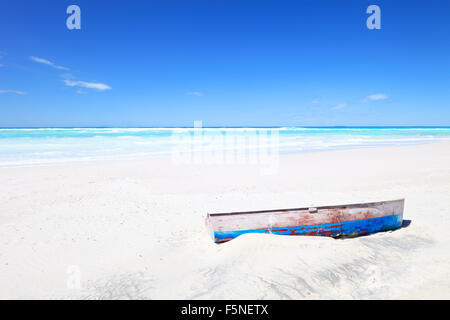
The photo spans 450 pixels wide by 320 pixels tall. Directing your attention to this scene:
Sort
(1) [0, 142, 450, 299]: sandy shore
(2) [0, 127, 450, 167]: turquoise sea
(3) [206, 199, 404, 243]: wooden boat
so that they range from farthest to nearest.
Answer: (2) [0, 127, 450, 167]: turquoise sea, (3) [206, 199, 404, 243]: wooden boat, (1) [0, 142, 450, 299]: sandy shore

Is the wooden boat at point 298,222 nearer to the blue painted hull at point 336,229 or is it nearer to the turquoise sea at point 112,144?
the blue painted hull at point 336,229

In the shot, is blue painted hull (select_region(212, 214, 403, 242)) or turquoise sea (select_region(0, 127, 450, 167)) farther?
turquoise sea (select_region(0, 127, 450, 167))

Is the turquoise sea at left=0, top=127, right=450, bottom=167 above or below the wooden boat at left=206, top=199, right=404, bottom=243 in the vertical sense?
above

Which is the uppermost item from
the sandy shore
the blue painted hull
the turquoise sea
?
the turquoise sea

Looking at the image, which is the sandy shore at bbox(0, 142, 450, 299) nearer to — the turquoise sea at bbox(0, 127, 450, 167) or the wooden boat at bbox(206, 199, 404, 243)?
the wooden boat at bbox(206, 199, 404, 243)

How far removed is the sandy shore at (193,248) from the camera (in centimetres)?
326

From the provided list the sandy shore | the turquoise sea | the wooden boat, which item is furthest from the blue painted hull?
the turquoise sea

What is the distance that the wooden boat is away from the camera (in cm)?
418

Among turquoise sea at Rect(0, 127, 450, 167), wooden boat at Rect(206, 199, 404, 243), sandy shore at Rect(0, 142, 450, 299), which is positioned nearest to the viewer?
sandy shore at Rect(0, 142, 450, 299)

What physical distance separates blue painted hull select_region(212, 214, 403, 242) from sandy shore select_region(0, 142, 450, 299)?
4.4 inches

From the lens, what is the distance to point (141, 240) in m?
4.87

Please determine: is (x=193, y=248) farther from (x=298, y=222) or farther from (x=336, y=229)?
(x=336, y=229)

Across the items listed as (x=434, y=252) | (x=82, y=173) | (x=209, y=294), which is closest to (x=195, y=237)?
(x=209, y=294)
